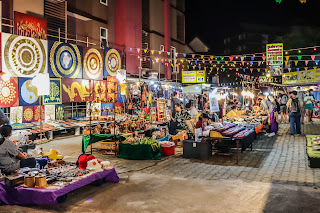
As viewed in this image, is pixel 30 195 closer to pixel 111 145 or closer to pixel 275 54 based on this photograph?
pixel 111 145

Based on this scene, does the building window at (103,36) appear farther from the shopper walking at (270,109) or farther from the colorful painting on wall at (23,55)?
the shopper walking at (270,109)

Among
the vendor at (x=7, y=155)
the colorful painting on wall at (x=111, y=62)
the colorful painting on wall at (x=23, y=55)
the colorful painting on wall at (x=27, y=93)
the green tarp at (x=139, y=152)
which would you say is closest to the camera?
the vendor at (x=7, y=155)

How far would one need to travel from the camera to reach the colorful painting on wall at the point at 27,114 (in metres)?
12.9

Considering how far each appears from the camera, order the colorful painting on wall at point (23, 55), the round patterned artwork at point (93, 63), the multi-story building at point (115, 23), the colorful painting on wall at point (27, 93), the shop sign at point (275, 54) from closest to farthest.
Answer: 1. the colorful painting on wall at point (23, 55)
2. the colorful painting on wall at point (27, 93)
3. the multi-story building at point (115, 23)
4. the round patterned artwork at point (93, 63)
5. the shop sign at point (275, 54)

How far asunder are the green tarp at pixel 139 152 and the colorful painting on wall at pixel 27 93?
5.59 meters

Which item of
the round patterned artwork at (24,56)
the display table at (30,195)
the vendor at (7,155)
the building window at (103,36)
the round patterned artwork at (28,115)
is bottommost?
the display table at (30,195)

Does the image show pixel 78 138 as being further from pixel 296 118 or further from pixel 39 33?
pixel 296 118

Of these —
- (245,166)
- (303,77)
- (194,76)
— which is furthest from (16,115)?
(303,77)

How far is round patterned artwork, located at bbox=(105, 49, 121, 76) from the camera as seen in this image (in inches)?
667

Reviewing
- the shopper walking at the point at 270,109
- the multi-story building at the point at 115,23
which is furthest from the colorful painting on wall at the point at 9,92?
the shopper walking at the point at 270,109

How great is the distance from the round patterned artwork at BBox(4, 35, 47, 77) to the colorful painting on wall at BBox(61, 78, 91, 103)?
4.81 ft

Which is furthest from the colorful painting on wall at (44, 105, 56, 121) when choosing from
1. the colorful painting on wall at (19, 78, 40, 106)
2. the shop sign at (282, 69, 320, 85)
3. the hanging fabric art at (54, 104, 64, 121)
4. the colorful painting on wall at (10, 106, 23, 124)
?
the shop sign at (282, 69, 320, 85)

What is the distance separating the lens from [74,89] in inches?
580

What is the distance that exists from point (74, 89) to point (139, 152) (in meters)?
6.92
